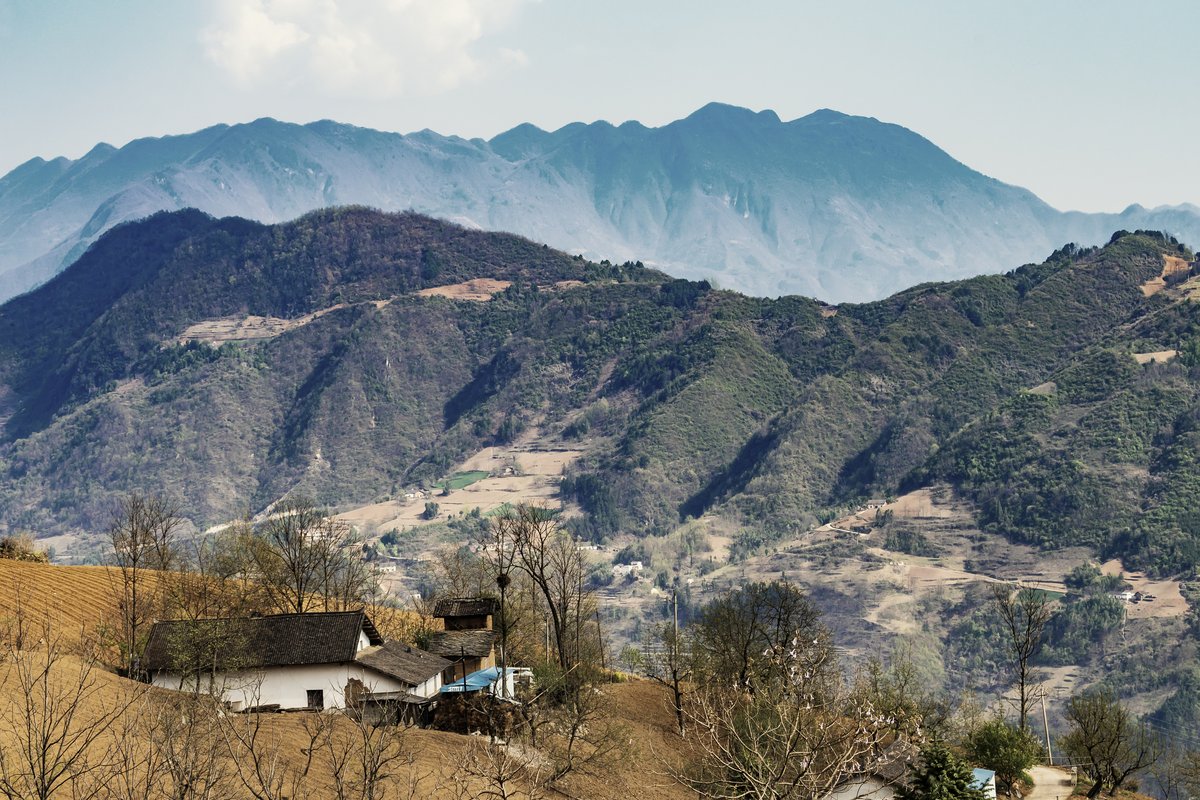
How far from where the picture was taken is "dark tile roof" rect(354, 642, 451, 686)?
204 ft

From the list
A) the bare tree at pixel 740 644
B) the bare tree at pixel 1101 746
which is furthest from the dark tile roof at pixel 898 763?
the bare tree at pixel 1101 746

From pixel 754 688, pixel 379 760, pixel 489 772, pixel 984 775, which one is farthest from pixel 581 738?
pixel 379 760

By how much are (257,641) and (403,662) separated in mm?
6872

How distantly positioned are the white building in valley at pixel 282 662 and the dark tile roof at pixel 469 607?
1539 centimetres

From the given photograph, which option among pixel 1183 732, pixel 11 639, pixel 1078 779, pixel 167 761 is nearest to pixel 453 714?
pixel 11 639

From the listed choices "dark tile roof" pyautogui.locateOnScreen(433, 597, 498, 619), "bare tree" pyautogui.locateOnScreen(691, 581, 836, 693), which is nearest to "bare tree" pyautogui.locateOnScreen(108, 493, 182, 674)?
"dark tile roof" pyautogui.locateOnScreen(433, 597, 498, 619)

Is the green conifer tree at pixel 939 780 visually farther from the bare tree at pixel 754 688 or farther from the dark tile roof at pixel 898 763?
the dark tile roof at pixel 898 763

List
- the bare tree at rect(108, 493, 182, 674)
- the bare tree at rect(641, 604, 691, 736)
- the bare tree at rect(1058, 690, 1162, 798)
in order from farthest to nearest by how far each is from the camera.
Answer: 1. the bare tree at rect(1058, 690, 1162, 798)
2. the bare tree at rect(641, 604, 691, 736)
3. the bare tree at rect(108, 493, 182, 674)

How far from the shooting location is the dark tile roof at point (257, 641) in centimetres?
5816

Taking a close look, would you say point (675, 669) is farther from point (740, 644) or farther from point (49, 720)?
point (49, 720)

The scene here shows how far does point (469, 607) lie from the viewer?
79812mm

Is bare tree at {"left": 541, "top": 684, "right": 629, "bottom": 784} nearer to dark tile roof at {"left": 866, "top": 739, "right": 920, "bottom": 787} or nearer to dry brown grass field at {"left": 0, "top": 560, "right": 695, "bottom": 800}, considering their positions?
dry brown grass field at {"left": 0, "top": 560, "right": 695, "bottom": 800}

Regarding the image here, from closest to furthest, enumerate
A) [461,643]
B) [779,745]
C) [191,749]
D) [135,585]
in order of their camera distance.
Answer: [191,749]
[779,745]
[135,585]
[461,643]

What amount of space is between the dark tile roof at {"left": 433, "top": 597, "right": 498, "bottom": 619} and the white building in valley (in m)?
15.4
